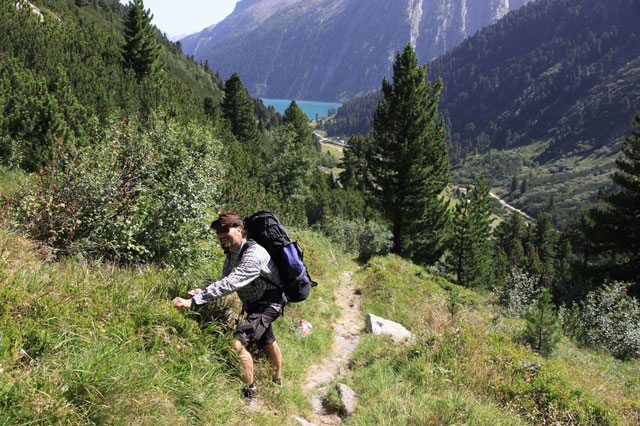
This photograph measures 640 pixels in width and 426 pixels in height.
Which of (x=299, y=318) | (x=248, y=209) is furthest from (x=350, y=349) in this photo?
(x=248, y=209)

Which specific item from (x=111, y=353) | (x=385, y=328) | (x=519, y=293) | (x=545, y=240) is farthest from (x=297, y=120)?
(x=545, y=240)

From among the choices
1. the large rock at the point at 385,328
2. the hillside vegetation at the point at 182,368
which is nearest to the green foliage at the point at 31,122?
the hillside vegetation at the point at 182,368

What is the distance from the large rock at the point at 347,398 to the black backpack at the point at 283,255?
1.71m

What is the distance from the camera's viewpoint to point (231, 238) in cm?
373

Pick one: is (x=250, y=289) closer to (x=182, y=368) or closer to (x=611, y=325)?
(x=182, y=368)

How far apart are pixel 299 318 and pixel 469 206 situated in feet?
86.2

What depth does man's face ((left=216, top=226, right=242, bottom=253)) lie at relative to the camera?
3723mm

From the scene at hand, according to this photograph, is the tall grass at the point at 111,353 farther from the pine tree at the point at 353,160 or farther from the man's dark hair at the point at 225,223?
the pine tree at the point at 353,160

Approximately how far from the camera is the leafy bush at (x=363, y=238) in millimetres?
19141

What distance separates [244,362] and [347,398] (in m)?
1.72

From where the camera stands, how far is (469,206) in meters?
29.4

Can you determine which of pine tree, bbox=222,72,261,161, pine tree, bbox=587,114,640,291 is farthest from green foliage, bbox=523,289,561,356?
pine tree, bbox=222,72,261,161

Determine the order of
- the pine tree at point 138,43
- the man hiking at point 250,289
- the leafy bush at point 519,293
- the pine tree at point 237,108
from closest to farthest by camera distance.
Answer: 1. the man hiking at point 250,289
2. the leafy bush at point 519,293
3. the pine tree at point 138,43
4. the pine tree at point 237,108

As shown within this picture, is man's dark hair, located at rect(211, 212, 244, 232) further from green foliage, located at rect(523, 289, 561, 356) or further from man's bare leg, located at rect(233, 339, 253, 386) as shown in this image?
green foliage, located at rect(523, 289, 561, 356)
